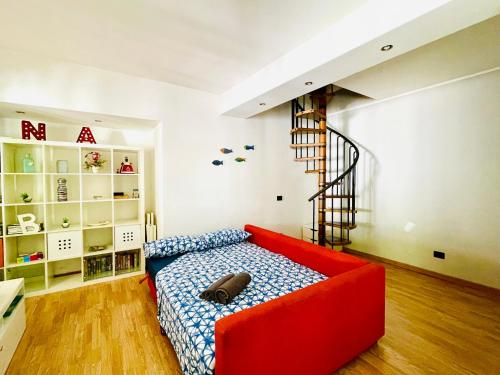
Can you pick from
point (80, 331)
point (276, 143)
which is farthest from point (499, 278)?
point (80, 331)

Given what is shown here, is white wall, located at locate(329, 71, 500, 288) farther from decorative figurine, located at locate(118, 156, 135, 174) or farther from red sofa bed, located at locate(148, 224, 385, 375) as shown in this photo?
decorative figurine, located at locate(118, 156, 135, 174)

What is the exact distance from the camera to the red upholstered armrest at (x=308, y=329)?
1.20 m

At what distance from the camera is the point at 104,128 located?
138 inches

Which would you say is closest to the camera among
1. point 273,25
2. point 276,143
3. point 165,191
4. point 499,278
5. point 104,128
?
point 273,25

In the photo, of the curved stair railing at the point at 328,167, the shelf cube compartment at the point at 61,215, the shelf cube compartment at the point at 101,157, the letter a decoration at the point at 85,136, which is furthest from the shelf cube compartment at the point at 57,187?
the curved stair railing at the point at 328,167

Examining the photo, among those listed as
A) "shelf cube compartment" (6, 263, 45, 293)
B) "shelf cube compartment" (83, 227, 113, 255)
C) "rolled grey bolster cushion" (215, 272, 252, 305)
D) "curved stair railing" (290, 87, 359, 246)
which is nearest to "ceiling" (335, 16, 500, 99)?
"curved stair railing" (290, 87, 359, 246)

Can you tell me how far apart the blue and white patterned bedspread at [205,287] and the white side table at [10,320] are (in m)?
1.05

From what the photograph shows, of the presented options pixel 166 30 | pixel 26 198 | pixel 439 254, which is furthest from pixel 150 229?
pixel 439 254

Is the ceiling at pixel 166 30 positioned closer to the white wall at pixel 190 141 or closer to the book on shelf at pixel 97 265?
the white wall at pixel 190 141

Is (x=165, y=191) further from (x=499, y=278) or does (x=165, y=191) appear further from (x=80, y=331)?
(x=499, y=278)

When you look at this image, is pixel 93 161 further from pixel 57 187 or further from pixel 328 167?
pixel 328 167

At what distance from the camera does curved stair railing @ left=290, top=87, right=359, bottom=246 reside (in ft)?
12.3

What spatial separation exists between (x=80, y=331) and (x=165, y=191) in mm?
1730

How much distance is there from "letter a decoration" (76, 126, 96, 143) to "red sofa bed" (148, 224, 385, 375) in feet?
10.2
